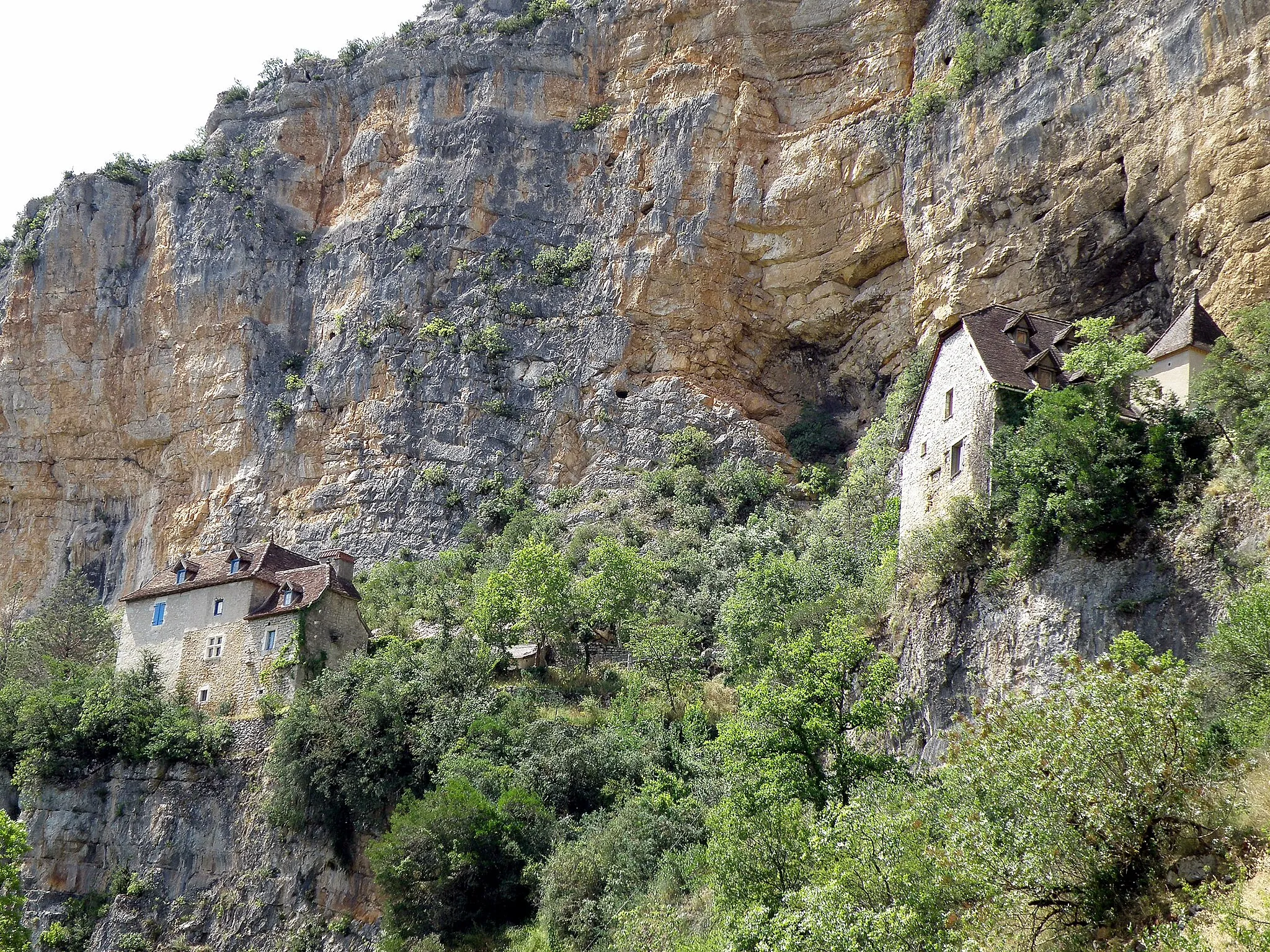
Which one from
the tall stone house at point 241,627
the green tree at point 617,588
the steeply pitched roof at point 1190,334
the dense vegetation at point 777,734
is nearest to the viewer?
the dense vegetation at point 777,734

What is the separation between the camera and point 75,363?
66688 millimetres

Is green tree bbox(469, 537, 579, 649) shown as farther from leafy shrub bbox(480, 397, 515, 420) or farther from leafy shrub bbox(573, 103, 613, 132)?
leafy shrub bbox(573, 103, 613, 132)

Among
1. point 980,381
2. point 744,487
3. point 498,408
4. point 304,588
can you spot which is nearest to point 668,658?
point 304,588

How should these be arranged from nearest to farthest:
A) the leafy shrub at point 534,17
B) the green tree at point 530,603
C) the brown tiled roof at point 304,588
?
the brown tiled roof at point 304,588 → the green tree at point 530,603 → the leafy shrub at point 534,17

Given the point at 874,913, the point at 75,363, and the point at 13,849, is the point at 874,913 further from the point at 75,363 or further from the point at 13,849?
the point at 75,363

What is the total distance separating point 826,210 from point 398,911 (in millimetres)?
37960

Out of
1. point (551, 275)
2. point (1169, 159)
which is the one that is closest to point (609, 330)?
point (551, 275)

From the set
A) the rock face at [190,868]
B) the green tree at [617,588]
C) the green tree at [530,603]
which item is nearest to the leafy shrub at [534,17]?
the green tree at [617,588]

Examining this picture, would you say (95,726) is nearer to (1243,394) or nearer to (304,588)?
(304,588)

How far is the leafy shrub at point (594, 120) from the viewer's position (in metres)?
63.3

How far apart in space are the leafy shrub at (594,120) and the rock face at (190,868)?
39.0 metres

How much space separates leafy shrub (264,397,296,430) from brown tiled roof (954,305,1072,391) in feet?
133

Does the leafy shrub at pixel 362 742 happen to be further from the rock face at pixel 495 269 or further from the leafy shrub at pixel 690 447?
the leafy shrub at pixel 690 447

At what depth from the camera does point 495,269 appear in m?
60.9
